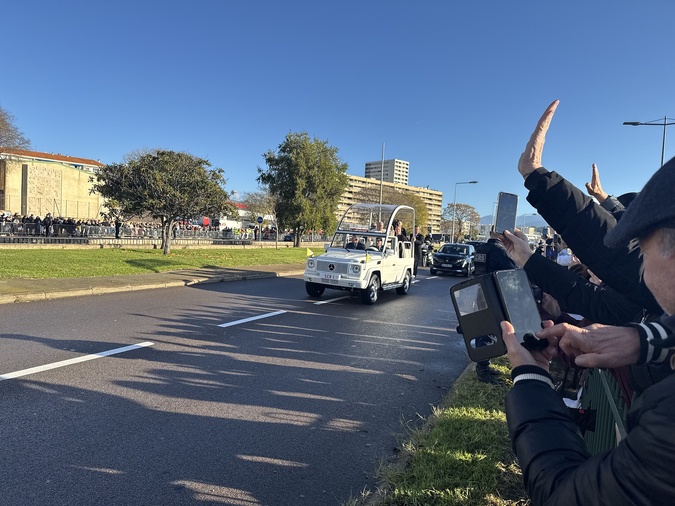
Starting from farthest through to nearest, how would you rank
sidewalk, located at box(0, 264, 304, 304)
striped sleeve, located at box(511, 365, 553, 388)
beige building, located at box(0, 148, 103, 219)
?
beige building, located at box(0, 148, 103, 219), sidewalk, located at box(0, 264, 304, 304), striped sleeve, located at box(511, 365, 553, 388)

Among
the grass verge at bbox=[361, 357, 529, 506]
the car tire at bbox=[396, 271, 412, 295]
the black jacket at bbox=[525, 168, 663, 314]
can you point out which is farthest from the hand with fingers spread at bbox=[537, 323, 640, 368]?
the car tire at bbox=[396, 271, 412, 295]

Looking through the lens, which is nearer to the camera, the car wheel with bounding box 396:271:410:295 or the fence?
the car wheel with bounding box 396:271:410:295

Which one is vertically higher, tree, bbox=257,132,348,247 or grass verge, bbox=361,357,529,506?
tree, bbox=257,132,348,247

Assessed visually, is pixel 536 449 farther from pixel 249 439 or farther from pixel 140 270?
pixel 140 270

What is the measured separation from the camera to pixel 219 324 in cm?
780

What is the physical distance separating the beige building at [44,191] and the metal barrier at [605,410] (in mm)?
62155

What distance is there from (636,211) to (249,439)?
3336 millimetres

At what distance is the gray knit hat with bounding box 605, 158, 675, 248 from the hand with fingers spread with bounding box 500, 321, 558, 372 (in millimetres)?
481

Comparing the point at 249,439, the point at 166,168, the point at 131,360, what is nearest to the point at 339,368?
the point at 249,439

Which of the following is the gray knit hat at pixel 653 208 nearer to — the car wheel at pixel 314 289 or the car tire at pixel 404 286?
the car wheel at pixel 314 289

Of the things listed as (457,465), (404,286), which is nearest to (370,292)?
(404,286)

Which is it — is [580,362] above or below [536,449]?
above

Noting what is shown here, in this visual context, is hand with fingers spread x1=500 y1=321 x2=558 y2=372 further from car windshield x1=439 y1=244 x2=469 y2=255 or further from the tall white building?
the tall white building

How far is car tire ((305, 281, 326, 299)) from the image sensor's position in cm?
1169
